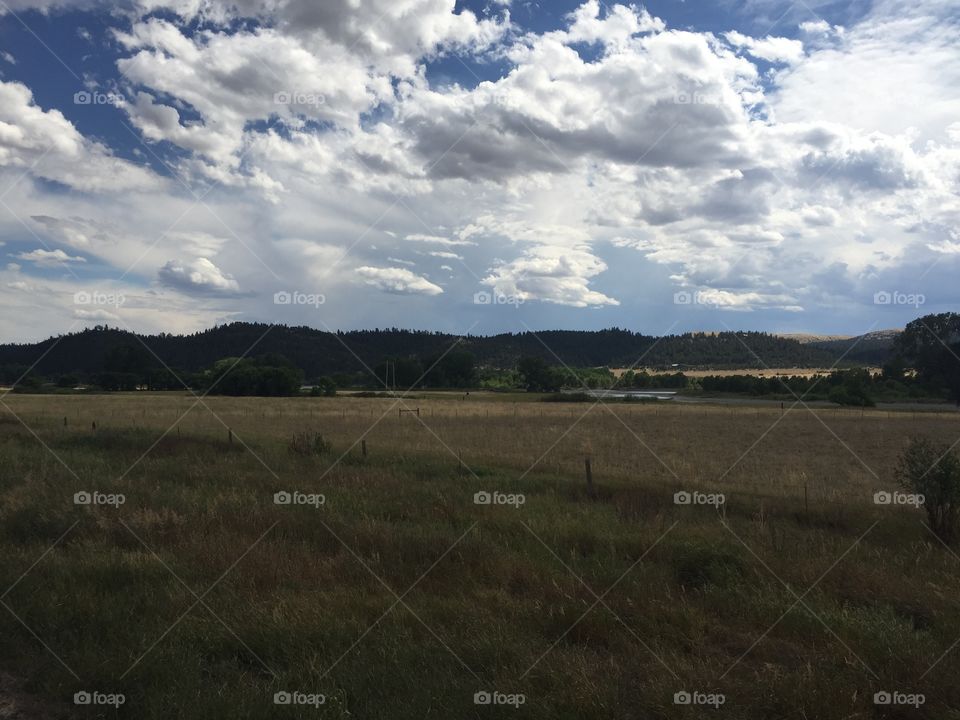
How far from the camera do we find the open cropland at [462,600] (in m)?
5.10

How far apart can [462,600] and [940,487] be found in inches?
363

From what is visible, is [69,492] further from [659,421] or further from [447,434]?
[659,421]

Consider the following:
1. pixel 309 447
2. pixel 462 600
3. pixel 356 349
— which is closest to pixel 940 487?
pixel 462 600

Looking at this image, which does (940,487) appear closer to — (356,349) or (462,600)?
(462,600)

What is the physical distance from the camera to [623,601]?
6.85 m

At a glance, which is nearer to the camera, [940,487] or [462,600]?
[462,600]

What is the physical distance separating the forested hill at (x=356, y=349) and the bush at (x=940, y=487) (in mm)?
92105

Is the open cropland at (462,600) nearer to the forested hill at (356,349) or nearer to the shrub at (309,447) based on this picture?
the shrub at (309,447)

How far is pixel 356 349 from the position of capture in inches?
5837

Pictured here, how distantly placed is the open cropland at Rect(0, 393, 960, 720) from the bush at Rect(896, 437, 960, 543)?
0.46 m

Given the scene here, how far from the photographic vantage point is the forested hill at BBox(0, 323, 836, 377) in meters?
128

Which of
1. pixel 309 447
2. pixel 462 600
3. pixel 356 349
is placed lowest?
pixel 462 600

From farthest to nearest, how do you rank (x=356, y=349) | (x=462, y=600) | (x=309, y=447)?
(x=356, y=349) < (x=309, y=447) < (x=462, y=600)

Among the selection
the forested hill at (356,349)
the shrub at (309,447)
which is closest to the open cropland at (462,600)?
the shrub at (309,447)
